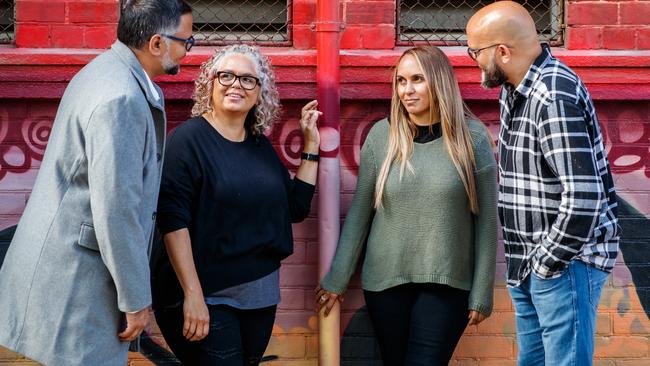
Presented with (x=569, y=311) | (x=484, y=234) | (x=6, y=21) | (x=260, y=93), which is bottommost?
(x=569, y=311)

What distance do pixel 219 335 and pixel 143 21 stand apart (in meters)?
1.21

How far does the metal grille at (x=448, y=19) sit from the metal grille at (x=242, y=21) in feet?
2.00

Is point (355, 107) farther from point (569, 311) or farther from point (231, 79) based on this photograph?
point (569, 311)

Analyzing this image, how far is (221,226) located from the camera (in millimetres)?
3484

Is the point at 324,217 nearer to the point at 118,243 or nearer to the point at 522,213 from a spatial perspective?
the point at 522,213

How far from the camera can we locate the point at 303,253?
4.52 metres

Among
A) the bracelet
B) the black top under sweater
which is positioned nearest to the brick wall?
the bracelet

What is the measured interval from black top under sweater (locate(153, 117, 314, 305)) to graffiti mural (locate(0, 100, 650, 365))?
0.92 meters

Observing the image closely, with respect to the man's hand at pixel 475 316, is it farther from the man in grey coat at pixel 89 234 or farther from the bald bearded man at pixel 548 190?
the man in grey coat at pixel 89 234

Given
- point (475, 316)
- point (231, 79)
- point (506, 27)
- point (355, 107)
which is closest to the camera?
point (506, 27)

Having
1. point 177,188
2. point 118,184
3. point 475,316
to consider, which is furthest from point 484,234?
point 118,184

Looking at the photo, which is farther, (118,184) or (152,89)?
(152,89)

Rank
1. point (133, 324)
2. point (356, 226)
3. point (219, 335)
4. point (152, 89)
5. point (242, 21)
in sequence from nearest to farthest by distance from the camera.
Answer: point (133, 324) → point (152, 89) → point (219, 335) → point (356, 226) → point (242, 21)

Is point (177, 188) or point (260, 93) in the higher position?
point (260, 93)
